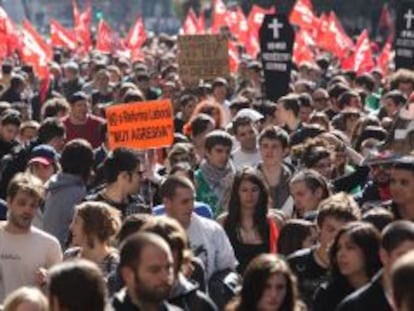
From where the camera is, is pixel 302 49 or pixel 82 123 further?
pixel 302 49

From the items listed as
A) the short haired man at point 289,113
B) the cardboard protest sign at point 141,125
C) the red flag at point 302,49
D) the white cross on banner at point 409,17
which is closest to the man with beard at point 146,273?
the cardboard protest sign at point 141,125

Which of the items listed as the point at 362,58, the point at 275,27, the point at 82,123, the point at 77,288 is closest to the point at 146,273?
the point at 77,288

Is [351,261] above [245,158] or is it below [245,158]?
above

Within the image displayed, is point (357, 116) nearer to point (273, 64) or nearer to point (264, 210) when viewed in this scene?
point (273, 64)

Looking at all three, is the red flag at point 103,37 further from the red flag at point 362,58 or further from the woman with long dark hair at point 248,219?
the woman with long dark hair at point 248,219

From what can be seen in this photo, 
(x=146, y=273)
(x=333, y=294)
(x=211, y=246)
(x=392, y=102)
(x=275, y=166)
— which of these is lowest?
(x=392, y=102)

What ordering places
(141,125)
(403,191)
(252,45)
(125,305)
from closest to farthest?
(125,305) → (403,191) → (141,125) → (252,45)

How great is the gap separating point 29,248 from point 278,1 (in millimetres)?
51830

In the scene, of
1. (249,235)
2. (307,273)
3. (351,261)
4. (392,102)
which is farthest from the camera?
(392,102)

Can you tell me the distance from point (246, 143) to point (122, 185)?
3364 millimetres

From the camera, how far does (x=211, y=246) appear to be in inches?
384

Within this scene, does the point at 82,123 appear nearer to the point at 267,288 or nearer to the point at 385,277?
the point at 267,288

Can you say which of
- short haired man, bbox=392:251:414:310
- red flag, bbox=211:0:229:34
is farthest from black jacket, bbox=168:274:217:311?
red flag, bbox=211:0:229:34

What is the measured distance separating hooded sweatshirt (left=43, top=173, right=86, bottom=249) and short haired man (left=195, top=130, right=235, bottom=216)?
104 centimetres
